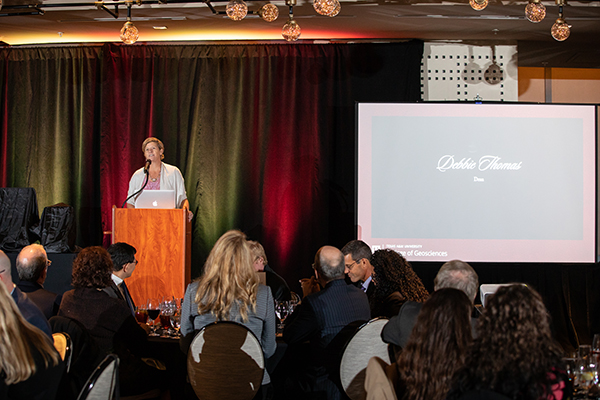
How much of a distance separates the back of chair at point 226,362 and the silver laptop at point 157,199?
226cm

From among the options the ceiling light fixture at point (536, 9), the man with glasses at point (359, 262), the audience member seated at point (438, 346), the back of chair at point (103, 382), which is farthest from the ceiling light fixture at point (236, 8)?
the audience member seated at point (438, 346)

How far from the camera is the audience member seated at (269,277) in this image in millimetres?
4230

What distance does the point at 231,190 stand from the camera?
614cm

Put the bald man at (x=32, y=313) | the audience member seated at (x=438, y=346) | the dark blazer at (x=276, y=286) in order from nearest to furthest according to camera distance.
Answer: the audience member seated at (x=438, y=346) < the bald man at (x=32, y=313) < the dark blazer at (x=276, y=286)

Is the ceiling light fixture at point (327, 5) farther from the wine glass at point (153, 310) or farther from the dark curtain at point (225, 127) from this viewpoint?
the wine glass at point (153, 310)

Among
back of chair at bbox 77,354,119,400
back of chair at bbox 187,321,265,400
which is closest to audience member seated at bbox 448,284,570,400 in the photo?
back of chair at bbox 187,321,265,400

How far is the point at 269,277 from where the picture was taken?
444 centimetres

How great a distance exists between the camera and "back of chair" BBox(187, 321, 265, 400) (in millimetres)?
2387

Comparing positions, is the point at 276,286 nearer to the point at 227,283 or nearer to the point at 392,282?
the point at 392,282

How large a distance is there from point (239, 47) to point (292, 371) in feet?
14.1

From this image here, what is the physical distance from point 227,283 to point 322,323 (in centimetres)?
60

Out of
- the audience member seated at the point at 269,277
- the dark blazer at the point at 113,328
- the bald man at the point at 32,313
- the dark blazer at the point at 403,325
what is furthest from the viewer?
the audience member seated at the point at 269,277

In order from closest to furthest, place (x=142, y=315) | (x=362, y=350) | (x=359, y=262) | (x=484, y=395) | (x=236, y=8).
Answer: (x=484, y=395), (x=362, y=350), (x=142, y=315), (x=359, y=262), (x=236, y=8)

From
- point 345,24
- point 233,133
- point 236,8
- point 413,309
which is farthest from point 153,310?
point 345,24
